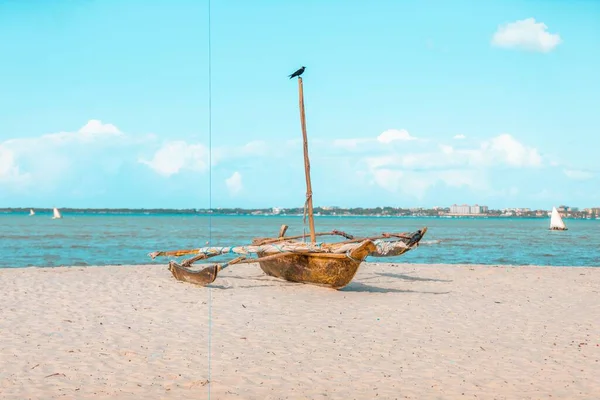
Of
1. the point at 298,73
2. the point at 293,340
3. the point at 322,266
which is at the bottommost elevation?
the point at 293,340

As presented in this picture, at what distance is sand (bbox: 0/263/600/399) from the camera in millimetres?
8312

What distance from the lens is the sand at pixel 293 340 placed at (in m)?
8.31

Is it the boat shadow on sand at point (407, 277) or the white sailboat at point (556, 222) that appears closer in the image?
the boat shadow on sand at point (407, 277)

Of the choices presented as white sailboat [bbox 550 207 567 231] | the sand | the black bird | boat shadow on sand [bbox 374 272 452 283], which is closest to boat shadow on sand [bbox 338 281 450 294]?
the sand

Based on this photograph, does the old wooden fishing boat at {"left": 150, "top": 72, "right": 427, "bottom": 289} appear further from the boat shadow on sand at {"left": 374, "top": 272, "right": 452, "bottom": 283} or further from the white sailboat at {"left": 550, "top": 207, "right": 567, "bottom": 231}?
the white sailboat at {"left": 550, "top": 207, "right": 567, "bottom": 231}

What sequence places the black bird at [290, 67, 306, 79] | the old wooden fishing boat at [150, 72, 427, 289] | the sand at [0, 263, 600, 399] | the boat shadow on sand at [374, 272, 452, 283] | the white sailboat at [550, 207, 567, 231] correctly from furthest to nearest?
1. the white sailboat at [550, 207, 567, 231]
2. the boat shadow on sand at [374, 272, 452, 283]
3. the black bird at [290, 67, 306, 79]
4. the old wooden fishing boat at [150, 72, 427, 289]
5. the sand at [0, 263, 600, 399]

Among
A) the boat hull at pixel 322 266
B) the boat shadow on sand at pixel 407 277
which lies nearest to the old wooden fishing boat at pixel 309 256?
the boat hull at pixel 322 266

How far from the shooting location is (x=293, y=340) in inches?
432

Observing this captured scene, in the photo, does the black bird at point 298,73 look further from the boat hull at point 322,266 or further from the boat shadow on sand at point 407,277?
the boat shadow on sand at point 407,277

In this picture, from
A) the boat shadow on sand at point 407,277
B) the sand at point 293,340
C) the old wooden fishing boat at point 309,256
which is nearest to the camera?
the sand at point 293,340

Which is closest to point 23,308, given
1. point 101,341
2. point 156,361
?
point 101,341

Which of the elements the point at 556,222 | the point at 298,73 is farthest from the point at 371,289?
the point at 556,222

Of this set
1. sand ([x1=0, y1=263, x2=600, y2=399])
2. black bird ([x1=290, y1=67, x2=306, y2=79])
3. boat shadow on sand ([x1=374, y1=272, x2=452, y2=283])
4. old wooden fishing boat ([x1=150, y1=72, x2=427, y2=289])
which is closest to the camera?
sand ([x1=0, y1=263, x2=600, y2=399])

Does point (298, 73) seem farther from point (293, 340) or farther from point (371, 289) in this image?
point (293, 340)
